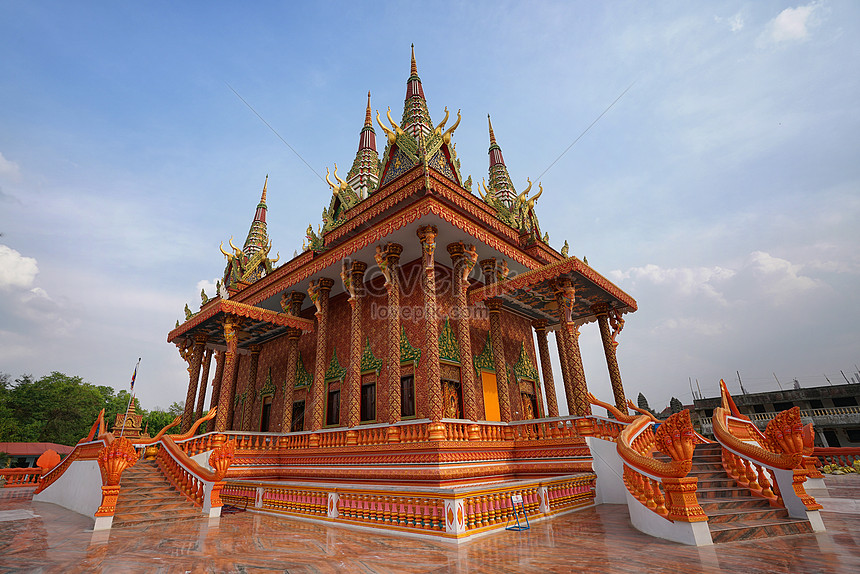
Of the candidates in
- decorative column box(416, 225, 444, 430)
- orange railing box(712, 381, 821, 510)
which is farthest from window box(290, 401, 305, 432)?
orange railing box(712, 381, 821, 510)

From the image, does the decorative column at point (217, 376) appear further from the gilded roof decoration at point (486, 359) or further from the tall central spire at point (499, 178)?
the tall central spire at point (499, 178)

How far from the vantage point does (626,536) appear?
4938 mm

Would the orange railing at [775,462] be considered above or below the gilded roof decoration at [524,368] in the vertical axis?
below

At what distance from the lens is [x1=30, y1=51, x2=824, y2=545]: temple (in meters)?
5.49

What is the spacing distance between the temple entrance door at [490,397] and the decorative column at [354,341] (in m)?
3.75

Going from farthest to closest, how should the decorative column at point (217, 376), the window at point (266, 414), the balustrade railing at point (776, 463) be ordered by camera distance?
1. the decorative column at point (217, 376)
2. the window at point (266, 414)
3. the balustrade railing at point (776, 463)

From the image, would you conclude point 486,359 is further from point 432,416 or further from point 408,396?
point 432,416

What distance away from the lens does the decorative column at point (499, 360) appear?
1127 cm

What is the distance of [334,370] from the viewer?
41.4ft

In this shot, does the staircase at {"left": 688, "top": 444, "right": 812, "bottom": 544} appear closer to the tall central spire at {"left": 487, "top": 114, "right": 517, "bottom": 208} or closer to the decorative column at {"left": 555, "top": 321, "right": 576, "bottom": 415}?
the decorative column at {"left": 555, "top": 321, "right": 576, "bottom": 415}

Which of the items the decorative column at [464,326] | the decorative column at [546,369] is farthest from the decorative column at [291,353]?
the decorative column at [546,369]

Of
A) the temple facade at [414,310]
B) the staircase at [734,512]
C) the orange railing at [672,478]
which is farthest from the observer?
the temple facade at [414,310]

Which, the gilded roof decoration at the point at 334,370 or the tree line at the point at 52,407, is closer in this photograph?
the gilded roof decoration at the point at 334,370

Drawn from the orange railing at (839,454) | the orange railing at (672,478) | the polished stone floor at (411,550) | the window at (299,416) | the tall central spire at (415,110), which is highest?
the tall central spire at (415,110)
